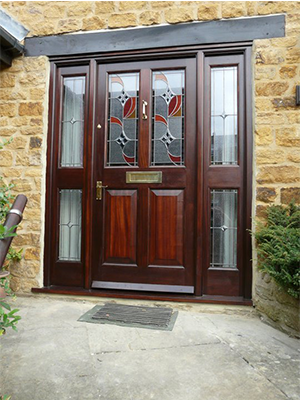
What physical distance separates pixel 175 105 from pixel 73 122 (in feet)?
3.62

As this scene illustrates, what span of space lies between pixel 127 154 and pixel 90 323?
163cm

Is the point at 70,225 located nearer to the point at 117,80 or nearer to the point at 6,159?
the point at 6,159

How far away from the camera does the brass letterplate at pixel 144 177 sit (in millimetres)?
3043

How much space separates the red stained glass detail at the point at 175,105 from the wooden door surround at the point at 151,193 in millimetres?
84

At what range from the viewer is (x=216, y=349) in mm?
2055

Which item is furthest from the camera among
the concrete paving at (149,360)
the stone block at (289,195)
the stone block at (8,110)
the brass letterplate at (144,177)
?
the stone block at (8,110)

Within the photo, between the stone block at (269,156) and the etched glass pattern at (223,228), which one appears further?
the etched glass pattern at (223,228)

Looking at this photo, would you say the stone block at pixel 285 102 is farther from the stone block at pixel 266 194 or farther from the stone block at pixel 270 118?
the stone block at pixel 266 194

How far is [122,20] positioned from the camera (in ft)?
10.1

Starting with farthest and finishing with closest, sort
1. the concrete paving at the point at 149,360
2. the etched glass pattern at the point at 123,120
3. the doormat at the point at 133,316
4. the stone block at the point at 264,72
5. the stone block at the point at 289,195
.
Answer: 1. the etched glass pattern at the point at 123,120
2. the stone block at the point at 264,72
3. the stone block at the point at 289,195
4. the doormat at the point at 133,316
5. the concrete paving at the point at 149,360

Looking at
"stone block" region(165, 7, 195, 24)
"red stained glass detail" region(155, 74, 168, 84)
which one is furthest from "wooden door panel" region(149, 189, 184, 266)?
"stone block" region(165, 7, 195, 24)

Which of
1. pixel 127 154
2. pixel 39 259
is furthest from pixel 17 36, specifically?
pixel 39 259

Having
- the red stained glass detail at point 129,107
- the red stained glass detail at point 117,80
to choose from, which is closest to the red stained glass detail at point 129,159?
the red stained glass detail at point 129,107

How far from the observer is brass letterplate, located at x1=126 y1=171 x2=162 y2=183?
→ 3043 mm
